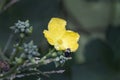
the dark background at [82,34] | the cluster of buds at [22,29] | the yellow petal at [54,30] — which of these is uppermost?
the cluster of buds at [22,29]

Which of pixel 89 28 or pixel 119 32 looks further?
pixel 89 28

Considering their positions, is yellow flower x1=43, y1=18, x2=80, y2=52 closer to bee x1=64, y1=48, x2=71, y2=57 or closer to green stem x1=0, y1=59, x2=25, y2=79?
bee x1=64, y1=48, x2=71, y2=57

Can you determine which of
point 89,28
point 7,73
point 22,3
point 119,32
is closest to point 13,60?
point 7,73

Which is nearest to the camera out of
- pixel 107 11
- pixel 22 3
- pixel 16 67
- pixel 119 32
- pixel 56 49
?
pixel 16 67

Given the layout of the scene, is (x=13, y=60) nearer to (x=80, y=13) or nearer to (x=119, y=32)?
(x=119, y=32)

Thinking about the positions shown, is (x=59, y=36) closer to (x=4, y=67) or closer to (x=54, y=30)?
(x=54, y=30)

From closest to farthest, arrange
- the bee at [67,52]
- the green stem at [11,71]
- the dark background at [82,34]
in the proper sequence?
the green stem at [11,71] < the bee at [67,52] < the dark background at [82,34]

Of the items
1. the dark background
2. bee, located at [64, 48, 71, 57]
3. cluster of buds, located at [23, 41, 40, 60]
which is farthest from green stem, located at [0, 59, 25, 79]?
the dark background

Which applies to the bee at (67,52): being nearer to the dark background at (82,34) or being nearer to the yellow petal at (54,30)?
the yellow petal at (54,30)

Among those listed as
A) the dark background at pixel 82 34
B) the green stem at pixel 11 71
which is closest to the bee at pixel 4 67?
the green stem at pixel 11 71
